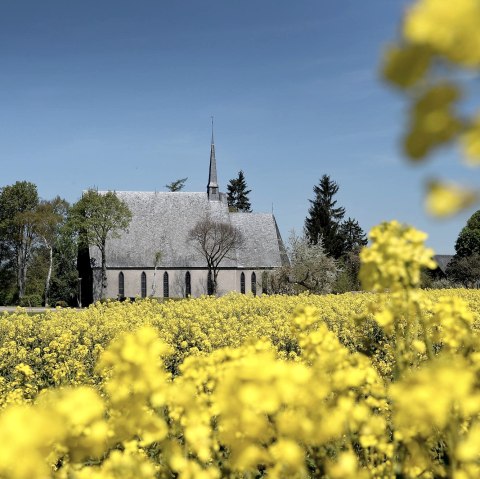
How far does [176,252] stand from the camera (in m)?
54.2

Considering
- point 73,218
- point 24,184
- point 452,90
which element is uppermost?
point 24,184

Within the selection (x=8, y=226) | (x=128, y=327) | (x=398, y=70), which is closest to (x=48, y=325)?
(x=128, y=327)

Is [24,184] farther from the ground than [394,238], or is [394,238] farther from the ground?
[24,184]

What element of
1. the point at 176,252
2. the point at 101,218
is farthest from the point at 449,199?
the point at 176,252

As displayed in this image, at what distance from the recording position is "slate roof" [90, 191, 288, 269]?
5359cm

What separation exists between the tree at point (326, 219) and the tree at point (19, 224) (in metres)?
29.6

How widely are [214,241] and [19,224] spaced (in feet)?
71.0

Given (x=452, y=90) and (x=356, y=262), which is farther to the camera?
(x=356, y=262)

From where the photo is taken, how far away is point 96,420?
5.58 feet

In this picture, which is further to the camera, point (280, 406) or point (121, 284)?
point (121, 284)

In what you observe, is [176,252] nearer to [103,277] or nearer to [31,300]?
[103,277]

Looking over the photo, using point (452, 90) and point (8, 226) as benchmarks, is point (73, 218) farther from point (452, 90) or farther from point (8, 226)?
point (452, 90)

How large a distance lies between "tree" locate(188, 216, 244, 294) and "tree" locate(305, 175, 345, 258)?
40.0 ft

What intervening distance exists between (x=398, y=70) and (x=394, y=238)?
1.35 m
